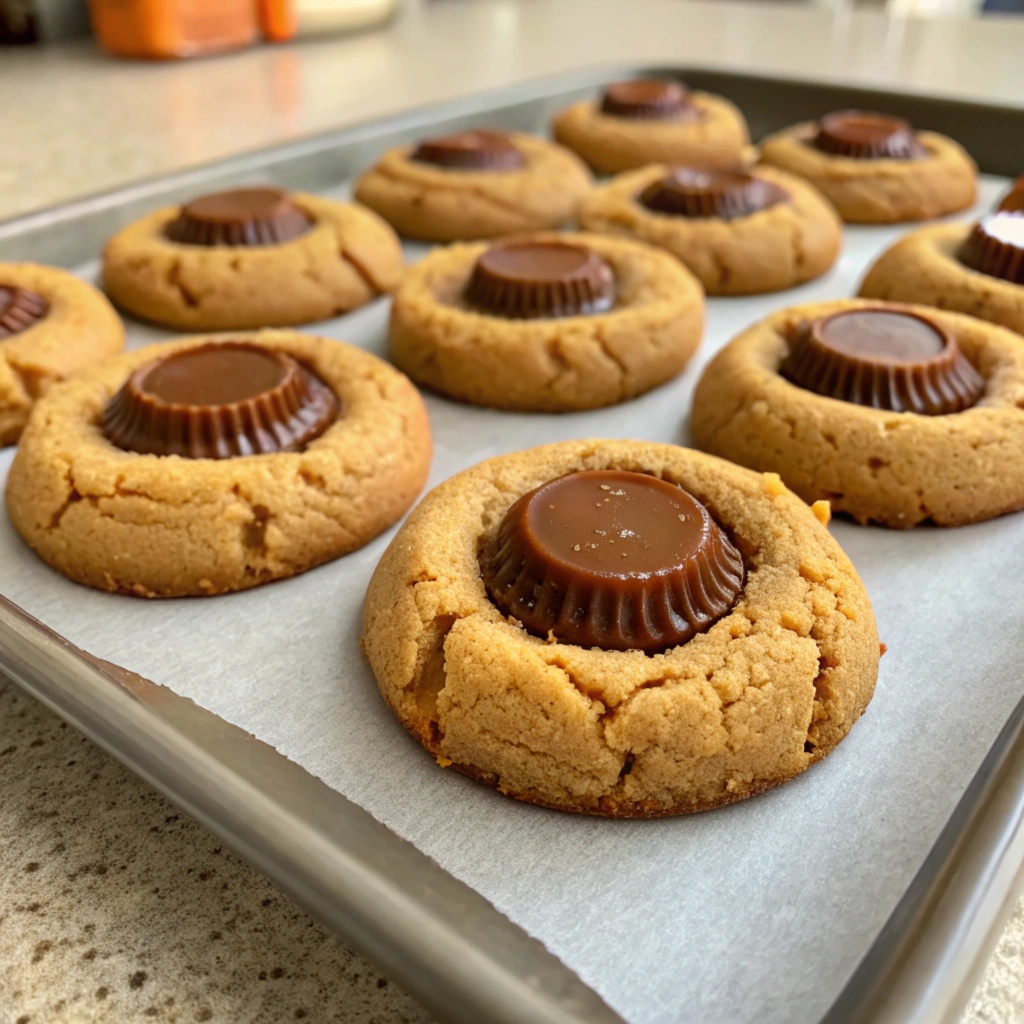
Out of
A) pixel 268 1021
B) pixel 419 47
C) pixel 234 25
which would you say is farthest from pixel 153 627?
pixel 419 47

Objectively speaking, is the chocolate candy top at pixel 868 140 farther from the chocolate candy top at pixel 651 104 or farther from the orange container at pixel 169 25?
the orange container at pixel 169 25

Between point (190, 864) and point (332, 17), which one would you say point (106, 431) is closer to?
point (190, 864)

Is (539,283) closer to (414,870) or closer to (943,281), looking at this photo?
(943,281)

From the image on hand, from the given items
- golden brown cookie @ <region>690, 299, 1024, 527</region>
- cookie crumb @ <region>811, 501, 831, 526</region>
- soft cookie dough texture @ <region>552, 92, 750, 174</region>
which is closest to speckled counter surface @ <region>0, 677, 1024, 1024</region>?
cookie crumb @ <region>811, 501, 831, 526</region>

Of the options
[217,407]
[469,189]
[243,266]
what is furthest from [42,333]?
[469,189]

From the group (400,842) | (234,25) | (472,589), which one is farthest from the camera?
(234,25)

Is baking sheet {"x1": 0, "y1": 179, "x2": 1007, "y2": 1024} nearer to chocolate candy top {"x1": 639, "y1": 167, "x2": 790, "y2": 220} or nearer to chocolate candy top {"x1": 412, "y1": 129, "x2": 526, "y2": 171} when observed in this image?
chocolate candy top {"x1": 639, "y1": 167, "x2": 790, "y2": 220}
